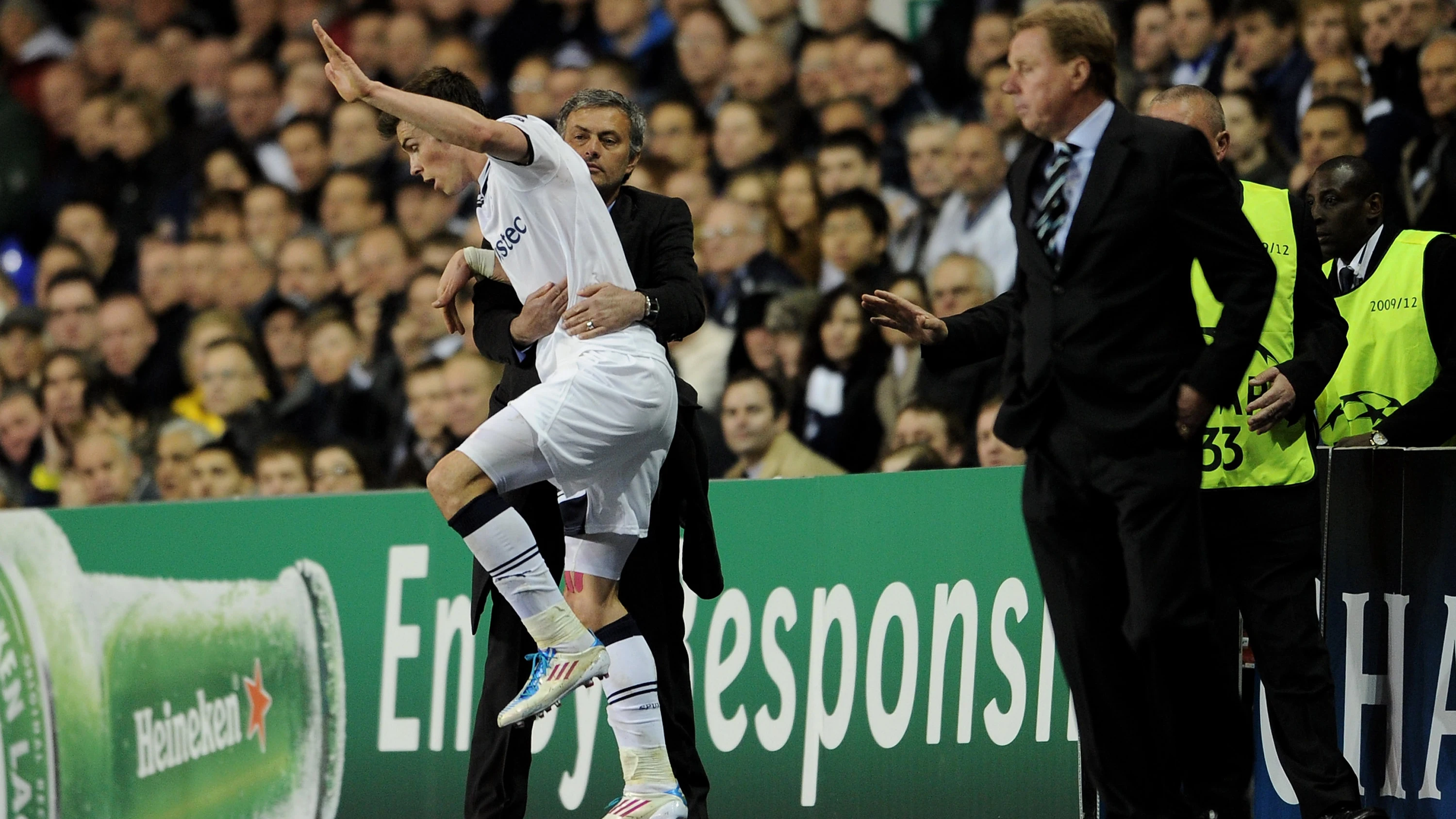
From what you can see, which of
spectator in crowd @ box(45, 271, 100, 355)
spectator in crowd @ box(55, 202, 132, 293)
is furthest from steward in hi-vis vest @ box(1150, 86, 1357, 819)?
spectator in crowd @ box(55, 202, 132, 293)

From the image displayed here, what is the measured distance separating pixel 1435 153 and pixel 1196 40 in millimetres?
1537

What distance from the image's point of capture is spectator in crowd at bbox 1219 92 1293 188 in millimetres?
7957

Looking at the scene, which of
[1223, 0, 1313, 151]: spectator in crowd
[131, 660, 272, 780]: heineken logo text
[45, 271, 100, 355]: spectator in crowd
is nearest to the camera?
[131, 660, 272, 780]: heineken logo text

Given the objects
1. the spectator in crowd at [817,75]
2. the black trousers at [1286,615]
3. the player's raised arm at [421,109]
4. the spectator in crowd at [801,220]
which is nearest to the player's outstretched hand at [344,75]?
the player's raised arm at [421,109]

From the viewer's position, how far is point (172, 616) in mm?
7582

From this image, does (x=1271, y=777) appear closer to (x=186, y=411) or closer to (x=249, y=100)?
(x=186, y=411)

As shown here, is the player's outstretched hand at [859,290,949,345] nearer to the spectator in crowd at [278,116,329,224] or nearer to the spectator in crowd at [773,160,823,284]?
the spectator in crowd at [773,160,823,284]

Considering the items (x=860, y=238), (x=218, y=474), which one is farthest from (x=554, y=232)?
(x=218, y=474)

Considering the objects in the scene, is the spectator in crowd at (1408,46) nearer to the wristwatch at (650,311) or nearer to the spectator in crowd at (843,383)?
the spectator in crowd at (843,383)

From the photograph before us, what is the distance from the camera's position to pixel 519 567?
4969mm

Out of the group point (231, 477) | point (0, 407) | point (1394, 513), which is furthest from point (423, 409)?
point (1394, 513)

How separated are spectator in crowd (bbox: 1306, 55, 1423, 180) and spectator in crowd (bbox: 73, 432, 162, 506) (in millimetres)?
6490

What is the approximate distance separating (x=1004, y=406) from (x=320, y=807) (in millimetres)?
3927

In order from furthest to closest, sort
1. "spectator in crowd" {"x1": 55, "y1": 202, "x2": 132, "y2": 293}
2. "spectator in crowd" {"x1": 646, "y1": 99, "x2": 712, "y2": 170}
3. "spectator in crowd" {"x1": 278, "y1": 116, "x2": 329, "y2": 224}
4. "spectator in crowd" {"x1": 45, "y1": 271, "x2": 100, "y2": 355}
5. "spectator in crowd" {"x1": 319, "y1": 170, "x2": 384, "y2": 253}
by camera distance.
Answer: "spectator in crowd" {"x1": 55, "y1": 202, "x2": 132, "y2": 293} → "spectator in crowd" {"x1": 278, "y1": 116, "x2": 329, "y2": 224} → "spectator in crowd" {"x1": 45, "y1": 271, "x2": 100, "y2": 355} → "spectator in crowd" {"x1": 319, "y1": 170, "x2": 384, "y2": 253} → "spectator in crowd" {"x1": 646, "y1": 99, "x2": 712, "y2": 170}
